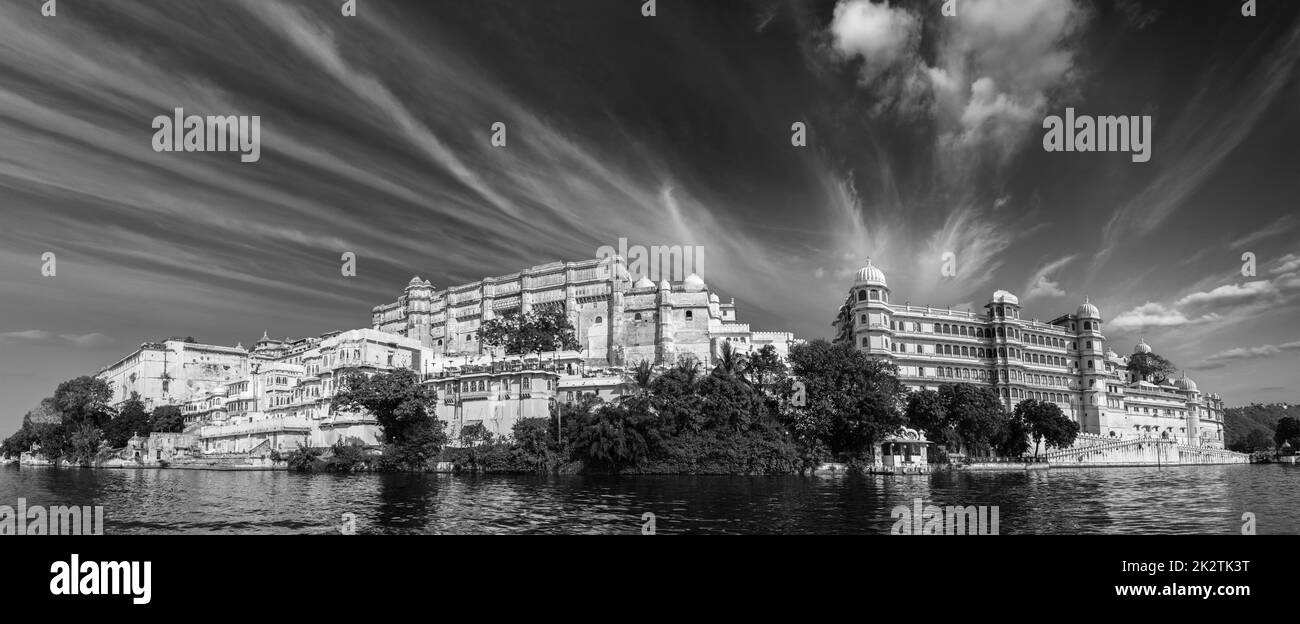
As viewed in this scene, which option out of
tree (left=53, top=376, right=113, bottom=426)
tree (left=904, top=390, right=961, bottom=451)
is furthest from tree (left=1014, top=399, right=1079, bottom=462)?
tree (left=53, top=376, right=113, bottom=426)

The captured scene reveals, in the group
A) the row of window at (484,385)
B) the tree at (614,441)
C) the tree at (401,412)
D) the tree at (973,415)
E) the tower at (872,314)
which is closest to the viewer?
the tree at (614,441)

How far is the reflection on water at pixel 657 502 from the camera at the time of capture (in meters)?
29.5

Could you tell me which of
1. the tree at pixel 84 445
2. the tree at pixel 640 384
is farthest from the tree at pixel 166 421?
A: the tree at pixel 640 384

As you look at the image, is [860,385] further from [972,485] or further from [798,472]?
[972,485]

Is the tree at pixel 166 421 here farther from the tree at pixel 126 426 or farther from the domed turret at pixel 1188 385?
the domed turret at pixel 1188 385

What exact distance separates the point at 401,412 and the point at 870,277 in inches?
2010

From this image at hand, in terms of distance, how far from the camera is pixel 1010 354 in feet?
294

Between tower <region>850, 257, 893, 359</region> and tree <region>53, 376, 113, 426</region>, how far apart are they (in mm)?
90714

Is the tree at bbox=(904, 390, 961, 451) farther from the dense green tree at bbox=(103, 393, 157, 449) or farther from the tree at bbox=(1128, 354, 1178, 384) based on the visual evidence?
the dense green tree at bbox=(103, 393, 157, 449)

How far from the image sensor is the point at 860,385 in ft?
214

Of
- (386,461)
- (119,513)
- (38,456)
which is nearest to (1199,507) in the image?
(119,513)

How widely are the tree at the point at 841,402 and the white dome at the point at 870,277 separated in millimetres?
20972

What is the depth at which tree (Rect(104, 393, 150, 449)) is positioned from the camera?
9114 cm
